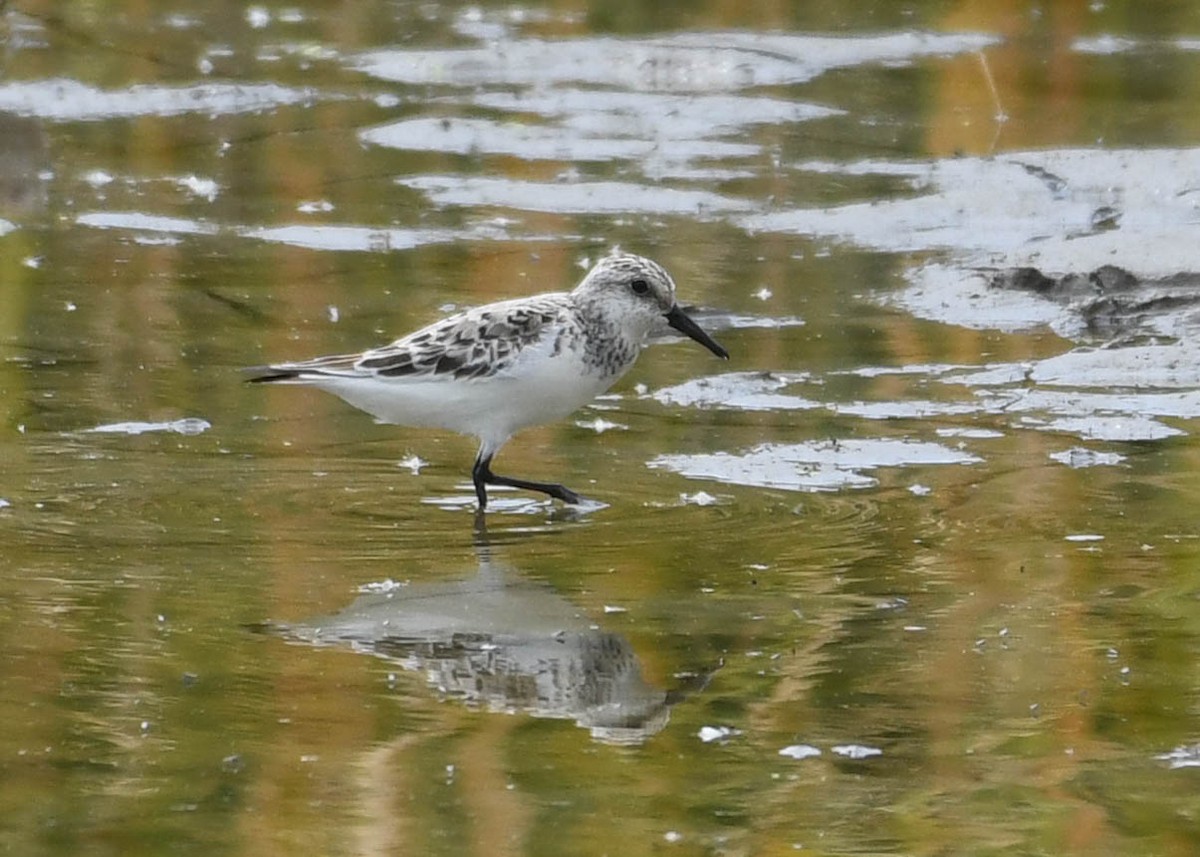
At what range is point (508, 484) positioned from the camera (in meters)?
7.76

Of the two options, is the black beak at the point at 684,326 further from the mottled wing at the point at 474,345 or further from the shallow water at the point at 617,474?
the mottled wing at the point at 474,345

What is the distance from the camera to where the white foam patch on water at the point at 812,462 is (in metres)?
7.77

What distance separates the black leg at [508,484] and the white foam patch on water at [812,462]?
0.47m

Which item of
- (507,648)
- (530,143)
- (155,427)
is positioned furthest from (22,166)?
(507,648)

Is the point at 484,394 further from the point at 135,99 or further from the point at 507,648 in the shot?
the point at 135,99

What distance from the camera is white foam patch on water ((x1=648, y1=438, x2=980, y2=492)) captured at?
7770mm

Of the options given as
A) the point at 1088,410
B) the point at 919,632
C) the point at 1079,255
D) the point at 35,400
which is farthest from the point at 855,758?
the point at 1079,255

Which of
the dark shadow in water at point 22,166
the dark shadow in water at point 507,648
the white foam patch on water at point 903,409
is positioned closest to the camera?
the dark shadow in water at point 507,648

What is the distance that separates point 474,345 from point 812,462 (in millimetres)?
1157

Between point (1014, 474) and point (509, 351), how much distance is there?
1652mm

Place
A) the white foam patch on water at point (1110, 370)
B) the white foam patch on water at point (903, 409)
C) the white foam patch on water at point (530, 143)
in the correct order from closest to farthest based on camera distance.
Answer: the white foam patch on water at point (903, 409)
the white foam patch on water at point (1110, 370)
the white foam patch on water at point (530, 143)

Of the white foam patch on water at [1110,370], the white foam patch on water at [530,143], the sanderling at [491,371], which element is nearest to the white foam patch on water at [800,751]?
the sanderling at [491,371]

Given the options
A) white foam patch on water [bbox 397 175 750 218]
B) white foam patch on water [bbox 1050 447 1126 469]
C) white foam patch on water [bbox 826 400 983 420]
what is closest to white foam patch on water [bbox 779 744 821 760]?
white foam patch on water [bbox 1050 447 1126 469]

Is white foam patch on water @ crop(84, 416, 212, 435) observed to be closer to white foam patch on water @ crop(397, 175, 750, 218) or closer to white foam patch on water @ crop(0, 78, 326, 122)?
white foam patch on water @ crop(397, 175, 750, 218)
